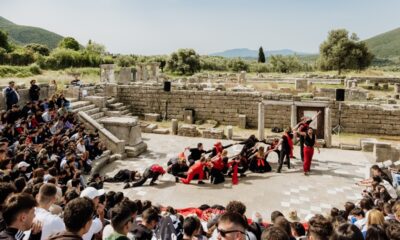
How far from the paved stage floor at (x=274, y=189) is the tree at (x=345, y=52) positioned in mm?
37649

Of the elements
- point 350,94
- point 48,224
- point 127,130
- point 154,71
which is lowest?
point 127,130

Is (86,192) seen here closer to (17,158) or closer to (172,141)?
(17,158)

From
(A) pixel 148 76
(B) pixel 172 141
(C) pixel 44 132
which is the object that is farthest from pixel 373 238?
(A) pixel 148 76

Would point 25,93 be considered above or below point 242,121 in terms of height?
above

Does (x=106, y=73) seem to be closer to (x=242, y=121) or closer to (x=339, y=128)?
(x=242, y=121)

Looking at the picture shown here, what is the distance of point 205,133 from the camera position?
18.2 meters

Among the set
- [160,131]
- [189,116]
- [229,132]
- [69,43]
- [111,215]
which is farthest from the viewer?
[69,43]

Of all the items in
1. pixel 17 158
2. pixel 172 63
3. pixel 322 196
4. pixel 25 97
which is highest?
pixel 172 63

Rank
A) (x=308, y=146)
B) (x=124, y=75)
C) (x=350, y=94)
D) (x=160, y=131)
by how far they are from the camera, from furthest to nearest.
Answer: (x=124, y=75) < (x=350, y=94) < (x=160, y=131) < (x=308, y=146)

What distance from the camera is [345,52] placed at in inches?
1895

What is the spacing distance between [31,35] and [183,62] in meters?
138

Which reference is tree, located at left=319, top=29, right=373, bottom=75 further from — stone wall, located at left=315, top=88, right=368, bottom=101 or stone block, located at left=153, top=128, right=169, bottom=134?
stone block, located at left=153, top=128, right=169, bottom=134

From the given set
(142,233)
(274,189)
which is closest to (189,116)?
(274,189)

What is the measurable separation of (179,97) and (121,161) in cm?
895
